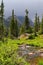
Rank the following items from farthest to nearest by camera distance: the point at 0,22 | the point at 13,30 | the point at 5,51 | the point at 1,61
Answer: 1. the point at 13,30
2. the point at 0,22
3. the point at 5,51
4. the point at 1,61

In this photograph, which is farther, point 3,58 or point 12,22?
point 12,22

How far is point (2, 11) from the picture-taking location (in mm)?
102000

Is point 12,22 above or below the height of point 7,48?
below

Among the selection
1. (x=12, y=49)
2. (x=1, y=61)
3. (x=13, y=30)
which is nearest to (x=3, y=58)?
(x=1, y=61)

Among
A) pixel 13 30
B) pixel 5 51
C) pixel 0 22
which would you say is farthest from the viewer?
pixel 13 30

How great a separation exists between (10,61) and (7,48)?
145cm

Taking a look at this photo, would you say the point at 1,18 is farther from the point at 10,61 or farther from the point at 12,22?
the point at 10,61

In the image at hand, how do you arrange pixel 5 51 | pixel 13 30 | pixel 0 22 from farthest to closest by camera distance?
pixel 13 30 → pixel 0 22 → pixel 5 51

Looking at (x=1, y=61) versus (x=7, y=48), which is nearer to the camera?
(x=1, y=61)

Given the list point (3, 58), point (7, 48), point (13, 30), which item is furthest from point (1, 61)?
point (13, 30)

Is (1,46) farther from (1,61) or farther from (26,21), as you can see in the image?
(26,21)

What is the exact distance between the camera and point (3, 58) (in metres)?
16.7

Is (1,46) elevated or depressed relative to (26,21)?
elevated

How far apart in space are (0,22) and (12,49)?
276 ft
